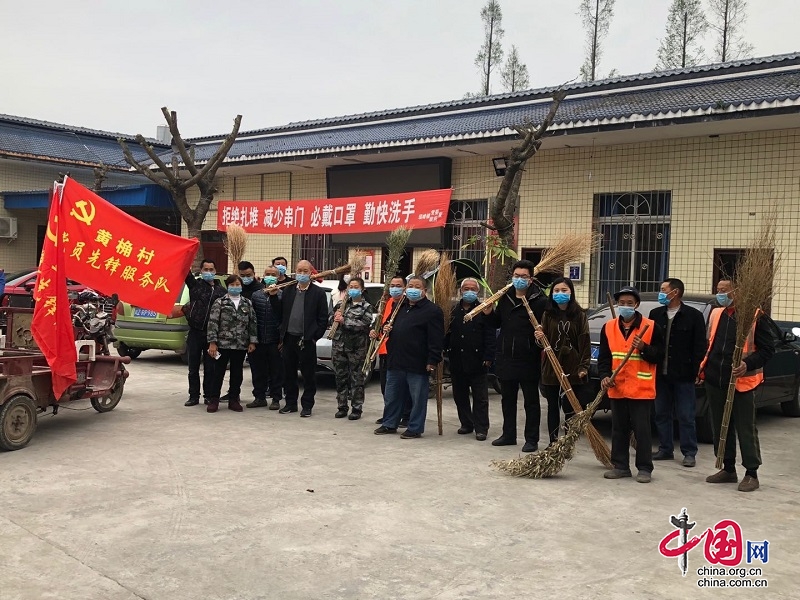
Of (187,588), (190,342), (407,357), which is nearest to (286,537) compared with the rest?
(187,588)

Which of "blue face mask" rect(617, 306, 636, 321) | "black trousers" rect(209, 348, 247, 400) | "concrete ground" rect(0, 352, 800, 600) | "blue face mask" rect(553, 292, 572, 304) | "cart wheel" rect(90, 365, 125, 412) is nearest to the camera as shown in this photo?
"concrete ground" rect(0, 352, 800, 600)

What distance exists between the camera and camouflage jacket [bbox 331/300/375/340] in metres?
8.72

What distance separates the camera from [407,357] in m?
7.90

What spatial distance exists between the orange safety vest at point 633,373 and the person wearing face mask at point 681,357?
643 millimetres

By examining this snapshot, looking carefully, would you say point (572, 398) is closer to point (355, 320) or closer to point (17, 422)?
point (355, 320)

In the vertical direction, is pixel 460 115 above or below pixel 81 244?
above

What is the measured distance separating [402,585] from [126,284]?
17.2 ft

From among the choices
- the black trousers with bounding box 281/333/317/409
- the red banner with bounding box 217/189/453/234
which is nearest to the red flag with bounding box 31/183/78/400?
the black trousers with bounding box 281/333/317/409

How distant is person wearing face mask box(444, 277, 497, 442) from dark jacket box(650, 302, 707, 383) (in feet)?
5.67

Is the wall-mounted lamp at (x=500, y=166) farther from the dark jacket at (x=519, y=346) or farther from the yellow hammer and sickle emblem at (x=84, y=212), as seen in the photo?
the yellow hammer and sickle emblem at (x=84, y=212)

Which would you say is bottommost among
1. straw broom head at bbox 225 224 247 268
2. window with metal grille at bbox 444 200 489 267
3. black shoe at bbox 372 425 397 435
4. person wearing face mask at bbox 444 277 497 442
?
black shoe at bbox 372 425 397 435

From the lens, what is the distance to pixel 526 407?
24.3 feet

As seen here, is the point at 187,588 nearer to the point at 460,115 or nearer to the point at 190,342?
the point at 190,342

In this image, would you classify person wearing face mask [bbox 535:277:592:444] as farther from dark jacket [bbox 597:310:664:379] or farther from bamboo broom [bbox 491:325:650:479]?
bamboo broom [bbox 491:325:650:479]
